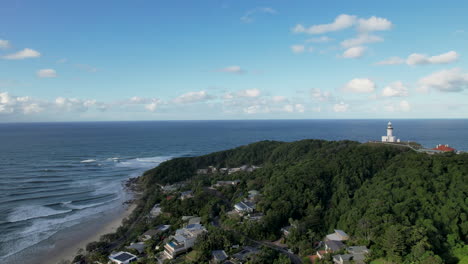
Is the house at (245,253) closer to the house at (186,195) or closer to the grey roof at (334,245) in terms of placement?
the grey roof at (334,245)

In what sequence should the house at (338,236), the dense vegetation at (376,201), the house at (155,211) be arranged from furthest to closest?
the house at (155,211) < the house at (338,236) < the dense vegetation at (376,201)

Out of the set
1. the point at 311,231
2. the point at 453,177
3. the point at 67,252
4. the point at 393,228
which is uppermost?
the point at 453,177

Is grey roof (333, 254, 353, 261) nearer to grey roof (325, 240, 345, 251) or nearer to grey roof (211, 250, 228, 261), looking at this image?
grey roof (325, 240, 345, 251)

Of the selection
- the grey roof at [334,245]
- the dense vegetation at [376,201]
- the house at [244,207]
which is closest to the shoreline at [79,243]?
the house at [244,207]

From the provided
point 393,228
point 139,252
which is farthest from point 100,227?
point 393,228

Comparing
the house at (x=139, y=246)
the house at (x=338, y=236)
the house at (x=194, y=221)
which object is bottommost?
the house at (x=139, y=246)

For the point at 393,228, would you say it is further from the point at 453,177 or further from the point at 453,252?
the point at 453,177
